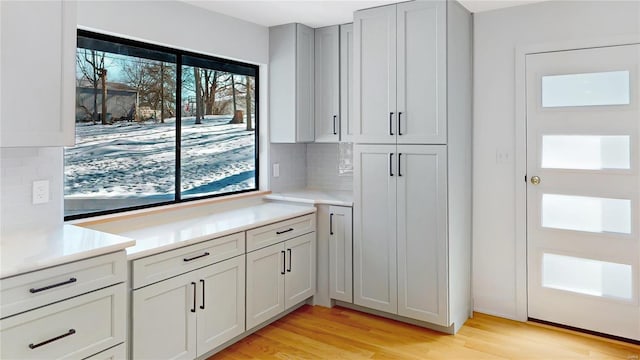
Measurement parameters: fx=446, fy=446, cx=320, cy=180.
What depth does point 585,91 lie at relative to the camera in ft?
9.86

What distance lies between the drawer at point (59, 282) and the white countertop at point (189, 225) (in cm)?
18

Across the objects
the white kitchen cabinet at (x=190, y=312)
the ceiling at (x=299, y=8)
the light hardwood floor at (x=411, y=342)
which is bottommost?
the light hardwood floor at (x=411, y=342)

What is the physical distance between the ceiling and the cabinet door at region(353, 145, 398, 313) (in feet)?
3.39

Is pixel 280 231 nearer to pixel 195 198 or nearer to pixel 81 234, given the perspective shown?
pixel 195 198

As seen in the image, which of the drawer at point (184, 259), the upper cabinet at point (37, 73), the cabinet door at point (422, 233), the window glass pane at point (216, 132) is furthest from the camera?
the window glass pane at point (216, 132)

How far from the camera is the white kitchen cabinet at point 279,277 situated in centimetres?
299

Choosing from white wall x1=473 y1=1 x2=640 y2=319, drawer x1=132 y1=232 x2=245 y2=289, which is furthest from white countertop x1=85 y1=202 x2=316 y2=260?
white wall x1=473 y1=1 x2=640 y2=319

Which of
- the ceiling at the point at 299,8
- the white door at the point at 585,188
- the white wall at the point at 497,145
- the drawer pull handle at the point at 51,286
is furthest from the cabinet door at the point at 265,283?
the white door at the point at 585,188

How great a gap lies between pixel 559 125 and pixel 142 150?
2869 millimetres

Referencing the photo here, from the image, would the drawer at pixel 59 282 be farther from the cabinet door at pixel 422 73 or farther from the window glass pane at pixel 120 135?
the cabinet door at pixel 422 73

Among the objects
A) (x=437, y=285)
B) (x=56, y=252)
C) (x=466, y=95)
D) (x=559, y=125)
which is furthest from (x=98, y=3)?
(x=559, y=125)

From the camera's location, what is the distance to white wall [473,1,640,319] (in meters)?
3.21

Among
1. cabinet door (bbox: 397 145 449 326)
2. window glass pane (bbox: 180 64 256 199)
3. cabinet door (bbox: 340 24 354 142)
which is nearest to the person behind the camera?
cabinet door (bbox: 397 145 449 326)

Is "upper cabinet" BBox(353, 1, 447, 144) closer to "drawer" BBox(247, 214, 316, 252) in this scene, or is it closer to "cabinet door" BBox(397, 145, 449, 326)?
"cabinet door" BBox(397, 145, 449, 326)
